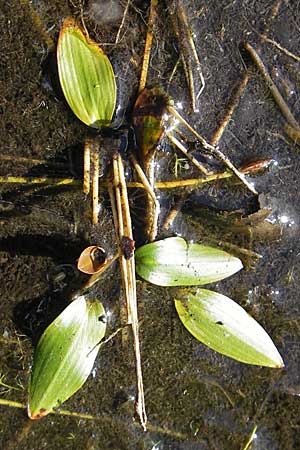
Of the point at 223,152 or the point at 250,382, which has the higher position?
the point at 223,152

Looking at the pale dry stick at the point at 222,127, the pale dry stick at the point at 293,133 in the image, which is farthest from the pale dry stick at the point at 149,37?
the pale dry stick at the point at 293,133

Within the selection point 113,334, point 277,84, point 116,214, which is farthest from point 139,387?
point 277,84

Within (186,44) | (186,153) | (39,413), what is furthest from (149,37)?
(39,413)

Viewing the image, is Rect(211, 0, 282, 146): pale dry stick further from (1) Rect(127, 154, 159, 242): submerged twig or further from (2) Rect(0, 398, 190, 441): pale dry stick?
(2) Rect(0, 398, 190, 441): pale dry stick

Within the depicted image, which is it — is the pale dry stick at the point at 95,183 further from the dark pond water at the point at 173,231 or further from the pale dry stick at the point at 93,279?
the pale dry stick at the point at 93,279

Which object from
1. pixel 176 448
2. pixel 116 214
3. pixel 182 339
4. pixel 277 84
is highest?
pixel 277 84

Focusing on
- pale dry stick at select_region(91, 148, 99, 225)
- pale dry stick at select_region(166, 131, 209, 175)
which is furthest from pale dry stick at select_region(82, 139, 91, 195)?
pale dry stick at select_region(166, 131, 209, 175)

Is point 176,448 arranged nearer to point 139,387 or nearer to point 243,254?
point 139,387
